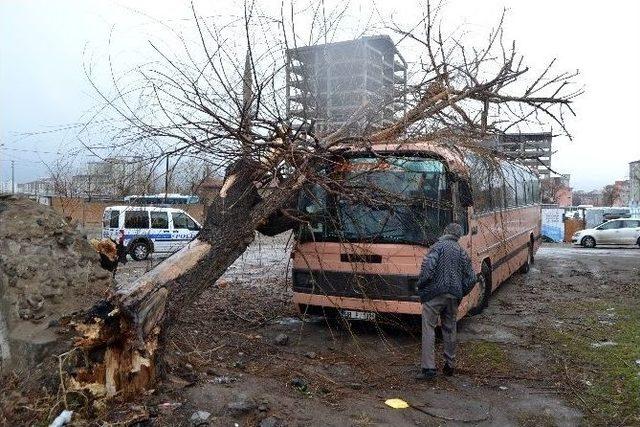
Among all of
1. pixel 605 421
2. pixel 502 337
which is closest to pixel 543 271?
pixel 502 337

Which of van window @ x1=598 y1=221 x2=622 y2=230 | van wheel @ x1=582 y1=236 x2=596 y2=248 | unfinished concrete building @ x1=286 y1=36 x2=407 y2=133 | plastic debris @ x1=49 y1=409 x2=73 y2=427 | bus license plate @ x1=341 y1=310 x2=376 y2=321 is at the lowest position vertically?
van wheel @ x1=582 y1=236 x2=596 y2=248

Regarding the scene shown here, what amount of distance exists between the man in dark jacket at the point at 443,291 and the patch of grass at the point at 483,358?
0.51 metres

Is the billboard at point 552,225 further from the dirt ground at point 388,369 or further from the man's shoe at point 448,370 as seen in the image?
the man's shoe at point 448,370

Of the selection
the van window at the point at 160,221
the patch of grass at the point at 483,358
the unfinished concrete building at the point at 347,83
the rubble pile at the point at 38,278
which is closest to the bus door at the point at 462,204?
the patch of grass at the point at 483,358

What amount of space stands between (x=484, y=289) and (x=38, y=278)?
665 cm

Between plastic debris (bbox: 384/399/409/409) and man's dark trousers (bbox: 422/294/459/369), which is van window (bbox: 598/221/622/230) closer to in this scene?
man's dark trousers (bbox: 422/294/459/369)

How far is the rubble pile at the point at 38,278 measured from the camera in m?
5.43

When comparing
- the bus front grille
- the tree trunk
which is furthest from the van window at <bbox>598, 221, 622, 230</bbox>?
the tree trunk

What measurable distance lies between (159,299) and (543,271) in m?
12.6

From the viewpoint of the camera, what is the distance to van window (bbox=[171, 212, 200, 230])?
773 inches

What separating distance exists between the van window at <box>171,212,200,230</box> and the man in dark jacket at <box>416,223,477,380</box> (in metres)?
14.6

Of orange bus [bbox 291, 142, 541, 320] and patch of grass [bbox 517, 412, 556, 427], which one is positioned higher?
orange bus [bbox 291, 142, 541, 320]

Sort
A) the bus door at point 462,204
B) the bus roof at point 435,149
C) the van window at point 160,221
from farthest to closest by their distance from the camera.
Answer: the van window at point 160,221 → the bus door at point 462,204 → the bus roof at point 435,149

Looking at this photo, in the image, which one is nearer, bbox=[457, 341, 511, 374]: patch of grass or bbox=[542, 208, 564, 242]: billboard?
bbox=[457, 341, 511, 374]: patch of grass
